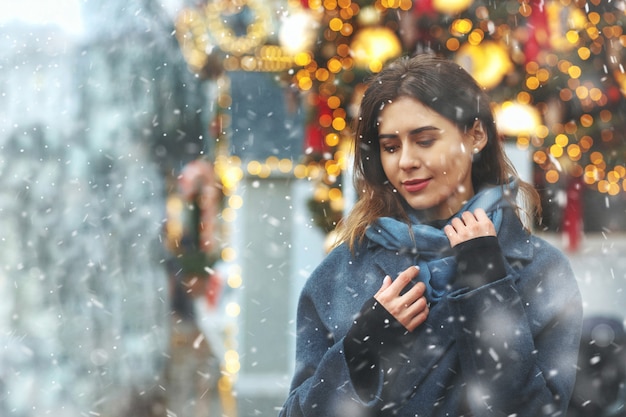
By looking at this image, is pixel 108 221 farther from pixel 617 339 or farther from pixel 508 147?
pixel 617 339

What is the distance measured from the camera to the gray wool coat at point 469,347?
1.77 m

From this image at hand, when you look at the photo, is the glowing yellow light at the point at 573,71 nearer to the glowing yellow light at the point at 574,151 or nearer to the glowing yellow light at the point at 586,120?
the glowing yellow light at the point at 586,120

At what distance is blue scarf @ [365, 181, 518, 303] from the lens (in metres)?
1.89

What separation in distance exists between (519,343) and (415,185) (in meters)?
0.39

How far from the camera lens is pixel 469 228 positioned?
6.06ft

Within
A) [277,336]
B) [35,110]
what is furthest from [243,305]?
[35,110]

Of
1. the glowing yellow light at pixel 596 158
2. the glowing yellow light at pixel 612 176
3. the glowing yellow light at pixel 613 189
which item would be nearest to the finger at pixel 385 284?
the glowing yellow light at pixel 596 158

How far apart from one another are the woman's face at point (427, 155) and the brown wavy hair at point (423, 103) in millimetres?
23

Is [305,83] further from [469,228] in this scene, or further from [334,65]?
[469,228]

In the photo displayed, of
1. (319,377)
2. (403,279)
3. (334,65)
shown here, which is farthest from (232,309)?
(403,279)

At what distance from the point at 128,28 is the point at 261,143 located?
5.63ft

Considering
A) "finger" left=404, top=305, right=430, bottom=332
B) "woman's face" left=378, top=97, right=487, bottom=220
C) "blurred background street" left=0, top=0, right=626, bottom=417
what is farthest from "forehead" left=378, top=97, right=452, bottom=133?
"blurred background street" left=0, top=0, right=626, bottom=417

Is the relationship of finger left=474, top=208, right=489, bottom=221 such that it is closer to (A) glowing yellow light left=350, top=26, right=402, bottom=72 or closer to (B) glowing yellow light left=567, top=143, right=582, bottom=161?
(A) glowing yellow light left=350, top=26, right=402, bottom=72

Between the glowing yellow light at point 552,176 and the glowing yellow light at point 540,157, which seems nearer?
the glowing yellow light at point 540,157
